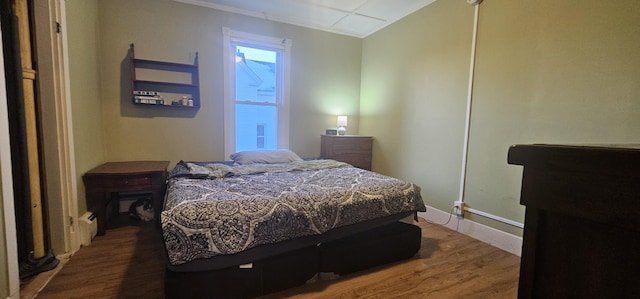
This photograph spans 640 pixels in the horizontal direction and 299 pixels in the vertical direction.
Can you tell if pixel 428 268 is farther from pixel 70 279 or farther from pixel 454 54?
pixel 70 279

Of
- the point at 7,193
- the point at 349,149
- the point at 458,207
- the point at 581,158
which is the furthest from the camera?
the point at 349,149

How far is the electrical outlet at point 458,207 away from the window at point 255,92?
2308 mm

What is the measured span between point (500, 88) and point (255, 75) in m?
2.95

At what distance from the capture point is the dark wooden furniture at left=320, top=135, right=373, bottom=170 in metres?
→ 3.82

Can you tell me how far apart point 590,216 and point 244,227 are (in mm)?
1494

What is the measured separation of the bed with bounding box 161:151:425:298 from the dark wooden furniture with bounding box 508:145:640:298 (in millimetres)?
1352

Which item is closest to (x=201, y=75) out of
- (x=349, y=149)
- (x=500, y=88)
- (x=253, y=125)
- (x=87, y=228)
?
(x=253, y=125)

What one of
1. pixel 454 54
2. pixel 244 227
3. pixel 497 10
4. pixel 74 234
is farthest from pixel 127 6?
pixel 497 10

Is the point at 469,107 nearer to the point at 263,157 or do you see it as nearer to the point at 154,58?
the point at 263,157

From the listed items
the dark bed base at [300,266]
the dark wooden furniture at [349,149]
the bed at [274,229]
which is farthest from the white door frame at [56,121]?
the dark wooden furniture at [349,149]

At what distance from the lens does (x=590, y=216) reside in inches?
17.0

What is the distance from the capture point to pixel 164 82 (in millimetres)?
3117

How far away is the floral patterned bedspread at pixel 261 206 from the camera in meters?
1.48

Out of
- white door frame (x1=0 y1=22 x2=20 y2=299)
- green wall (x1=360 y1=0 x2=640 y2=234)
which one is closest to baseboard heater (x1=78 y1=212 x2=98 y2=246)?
white door frame (x1=0 y1=22 x2=20 y2=299)
